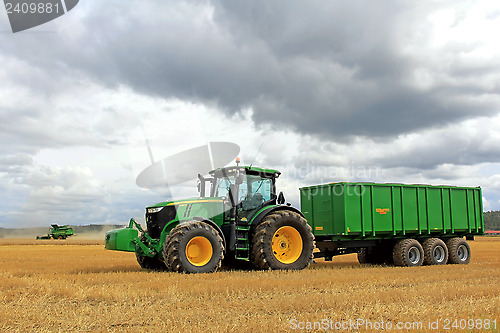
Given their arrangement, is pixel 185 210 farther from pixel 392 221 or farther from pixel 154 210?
pixel 392 221

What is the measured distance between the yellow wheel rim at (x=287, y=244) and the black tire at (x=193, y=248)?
1.90 metres

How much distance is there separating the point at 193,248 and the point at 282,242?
2.80 metres

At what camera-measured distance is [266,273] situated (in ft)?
38.1

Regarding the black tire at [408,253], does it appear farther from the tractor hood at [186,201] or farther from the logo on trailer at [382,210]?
the tractor hood at [186,201]

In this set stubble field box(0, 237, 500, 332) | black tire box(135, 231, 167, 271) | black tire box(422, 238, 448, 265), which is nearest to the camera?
stubble field box(0, 237, 500, 332)

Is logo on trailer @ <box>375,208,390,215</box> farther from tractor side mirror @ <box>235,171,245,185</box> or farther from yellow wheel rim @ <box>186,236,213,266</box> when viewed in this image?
yellow wheel rim @ <box>186,236,213,266</box>

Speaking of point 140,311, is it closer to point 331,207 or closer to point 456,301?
point 456,301

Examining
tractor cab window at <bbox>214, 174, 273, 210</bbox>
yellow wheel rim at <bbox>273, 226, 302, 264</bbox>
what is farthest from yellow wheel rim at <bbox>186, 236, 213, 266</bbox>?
yellow wheel rim at <bbox>273, 226, 302, 264</bbox>

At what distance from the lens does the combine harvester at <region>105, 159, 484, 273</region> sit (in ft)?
39.6

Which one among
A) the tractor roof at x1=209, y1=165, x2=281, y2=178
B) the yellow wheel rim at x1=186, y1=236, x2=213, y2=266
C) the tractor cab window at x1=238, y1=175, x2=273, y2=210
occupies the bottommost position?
the yellow wheel rim at x1=186, y1=236, x2=213, y2=266

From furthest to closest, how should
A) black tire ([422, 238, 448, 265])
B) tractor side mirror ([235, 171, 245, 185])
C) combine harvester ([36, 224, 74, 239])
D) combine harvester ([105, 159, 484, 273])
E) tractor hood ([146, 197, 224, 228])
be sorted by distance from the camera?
combine harvester ([36, 224, 74, 239]), black tire ([422, 238, 448, 265]), tractor side mirror ([235, 171, 245, 185]), tractor hood ([146, 197, 224, 228]), combine harvester ([105, 159, 484, 273])

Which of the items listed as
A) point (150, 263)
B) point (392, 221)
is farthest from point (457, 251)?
point (150, 263)

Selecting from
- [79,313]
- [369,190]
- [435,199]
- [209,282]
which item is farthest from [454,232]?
[79,313]

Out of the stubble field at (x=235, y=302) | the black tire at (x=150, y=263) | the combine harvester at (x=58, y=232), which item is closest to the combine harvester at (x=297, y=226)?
the black tire at (x=150, y=263)
